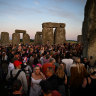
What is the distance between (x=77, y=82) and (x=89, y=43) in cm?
378

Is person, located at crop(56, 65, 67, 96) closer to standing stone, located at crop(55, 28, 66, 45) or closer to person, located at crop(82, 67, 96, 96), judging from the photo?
person, located at crop(82, 67, 96, 96)

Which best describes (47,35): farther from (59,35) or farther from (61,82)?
(61,82)

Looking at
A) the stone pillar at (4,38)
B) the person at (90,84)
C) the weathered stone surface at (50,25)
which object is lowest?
the person at (90,84)

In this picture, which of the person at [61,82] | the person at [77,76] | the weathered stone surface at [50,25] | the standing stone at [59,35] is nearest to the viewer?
the person at [61,82]

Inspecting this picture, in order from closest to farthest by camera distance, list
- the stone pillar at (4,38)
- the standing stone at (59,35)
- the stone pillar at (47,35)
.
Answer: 1. the stone pillar at (47,35)
2. the standing stone at (59,35)
3. the stone pillar at (4,38)

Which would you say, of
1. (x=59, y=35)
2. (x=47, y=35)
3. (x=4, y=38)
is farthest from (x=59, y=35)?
(x=4, y=38)

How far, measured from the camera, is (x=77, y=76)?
12.7 feet

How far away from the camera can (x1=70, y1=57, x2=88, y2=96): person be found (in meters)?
3.82

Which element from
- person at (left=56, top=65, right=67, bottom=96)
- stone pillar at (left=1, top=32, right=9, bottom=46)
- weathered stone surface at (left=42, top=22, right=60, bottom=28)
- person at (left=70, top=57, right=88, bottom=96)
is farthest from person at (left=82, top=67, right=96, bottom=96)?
stone pillar at (left=1, top=32, right=9, bottom=46)

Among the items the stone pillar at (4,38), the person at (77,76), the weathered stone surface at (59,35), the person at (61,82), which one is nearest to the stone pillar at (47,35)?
the weathered stone surface at (59,35)

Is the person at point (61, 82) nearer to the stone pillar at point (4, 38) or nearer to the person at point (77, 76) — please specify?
the person at point (77, 76)

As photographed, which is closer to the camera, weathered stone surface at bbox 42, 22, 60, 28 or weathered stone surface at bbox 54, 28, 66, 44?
weathered stone surface at bbox 42, 22, 60, 28

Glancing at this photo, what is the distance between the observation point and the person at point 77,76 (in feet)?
12.5

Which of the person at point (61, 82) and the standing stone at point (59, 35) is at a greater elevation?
the standing stone at point (59, 35)
